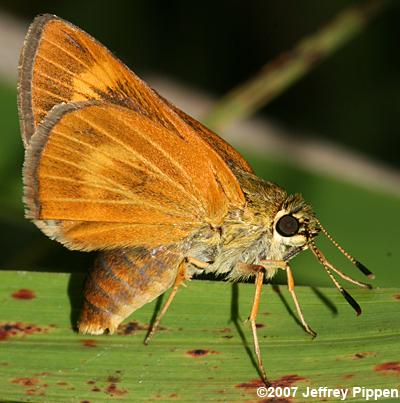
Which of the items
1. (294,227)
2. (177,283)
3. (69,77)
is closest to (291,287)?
(294,227)

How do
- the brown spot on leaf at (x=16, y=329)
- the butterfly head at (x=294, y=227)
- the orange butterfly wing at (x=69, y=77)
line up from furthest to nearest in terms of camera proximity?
the butterfly head at (x=294, y=227) < the orange butterfly wing at (x=69, y=77) < the brown spot on leaf at (x=16, y=329)

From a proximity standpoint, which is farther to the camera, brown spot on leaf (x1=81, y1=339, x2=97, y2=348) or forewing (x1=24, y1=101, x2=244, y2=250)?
forewing (x1=24, y1=101, x2=244, y2=250)

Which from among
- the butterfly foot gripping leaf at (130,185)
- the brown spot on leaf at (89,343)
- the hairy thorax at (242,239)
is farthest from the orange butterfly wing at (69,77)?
the brown spot on leaf at (89,343)

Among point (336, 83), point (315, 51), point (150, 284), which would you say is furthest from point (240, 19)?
point (150, 284)

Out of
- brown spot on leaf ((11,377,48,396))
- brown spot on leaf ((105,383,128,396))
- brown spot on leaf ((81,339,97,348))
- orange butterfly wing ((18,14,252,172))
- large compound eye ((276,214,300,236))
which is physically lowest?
brown spot on leaf ((11,377,48,396))

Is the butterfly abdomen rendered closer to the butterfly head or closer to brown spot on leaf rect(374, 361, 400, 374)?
the butterfly head

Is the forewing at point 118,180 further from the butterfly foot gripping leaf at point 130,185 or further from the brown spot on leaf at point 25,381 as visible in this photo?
the brown spot on leaf at point 25,381

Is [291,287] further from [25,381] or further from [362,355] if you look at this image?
[25,381]

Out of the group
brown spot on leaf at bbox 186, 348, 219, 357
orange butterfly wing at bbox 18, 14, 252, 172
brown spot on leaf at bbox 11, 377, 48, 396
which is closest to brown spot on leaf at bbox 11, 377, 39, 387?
brown spot on leaf at bbox 11, 377, 48, 396
